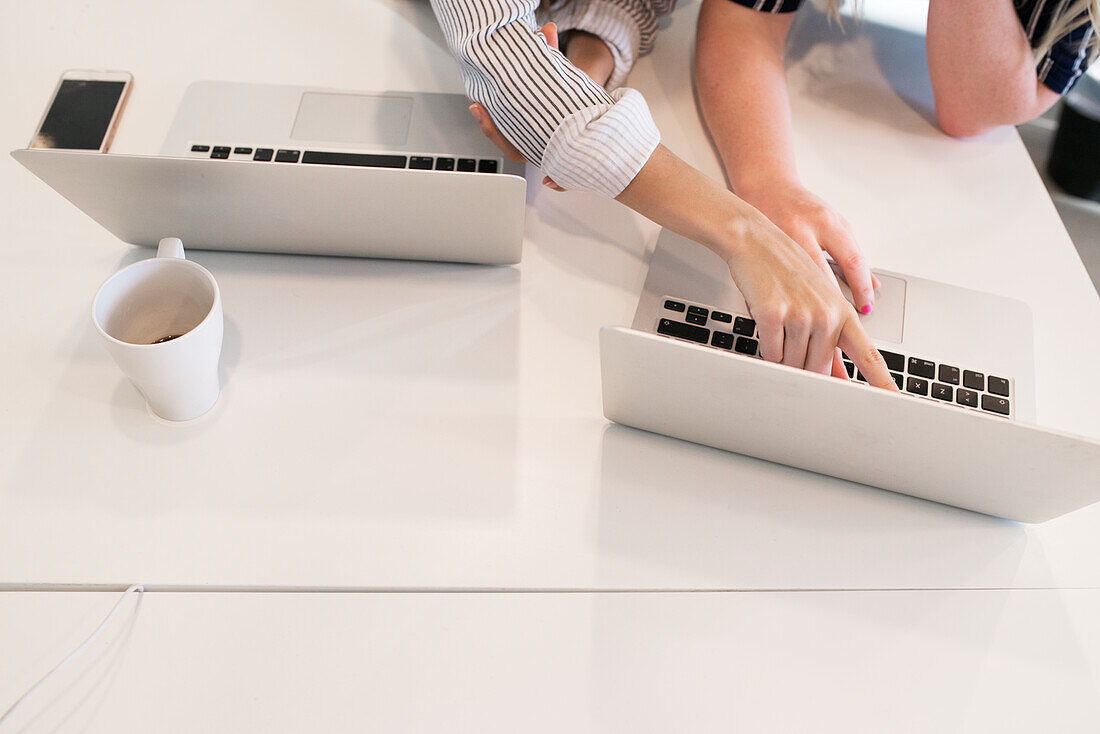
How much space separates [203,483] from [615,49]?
2.15ft

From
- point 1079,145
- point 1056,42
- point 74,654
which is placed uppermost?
point 1079,145

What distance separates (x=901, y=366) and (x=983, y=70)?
442 mm

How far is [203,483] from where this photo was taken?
631 millimetres

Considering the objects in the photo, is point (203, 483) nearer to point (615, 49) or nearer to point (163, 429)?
point (163, 429)

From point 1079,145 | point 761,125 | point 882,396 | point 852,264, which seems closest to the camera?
point 882,396

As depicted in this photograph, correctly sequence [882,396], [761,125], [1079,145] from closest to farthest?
[882,396] < [761,125] < [1079,145]

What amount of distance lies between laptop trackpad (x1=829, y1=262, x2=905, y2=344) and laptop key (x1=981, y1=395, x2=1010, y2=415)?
0.09 metres

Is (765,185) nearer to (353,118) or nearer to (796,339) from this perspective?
(796,339)

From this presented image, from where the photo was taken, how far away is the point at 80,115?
0.84 metres

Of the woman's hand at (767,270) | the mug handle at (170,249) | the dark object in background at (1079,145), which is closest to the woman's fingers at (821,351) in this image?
the woman's hand at (767,270)

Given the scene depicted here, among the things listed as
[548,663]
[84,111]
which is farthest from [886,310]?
[84,111]

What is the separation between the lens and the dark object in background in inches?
56.9

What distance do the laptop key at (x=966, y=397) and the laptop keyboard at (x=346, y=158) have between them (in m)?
0.50

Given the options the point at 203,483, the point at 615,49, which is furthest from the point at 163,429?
the point at 615,49
